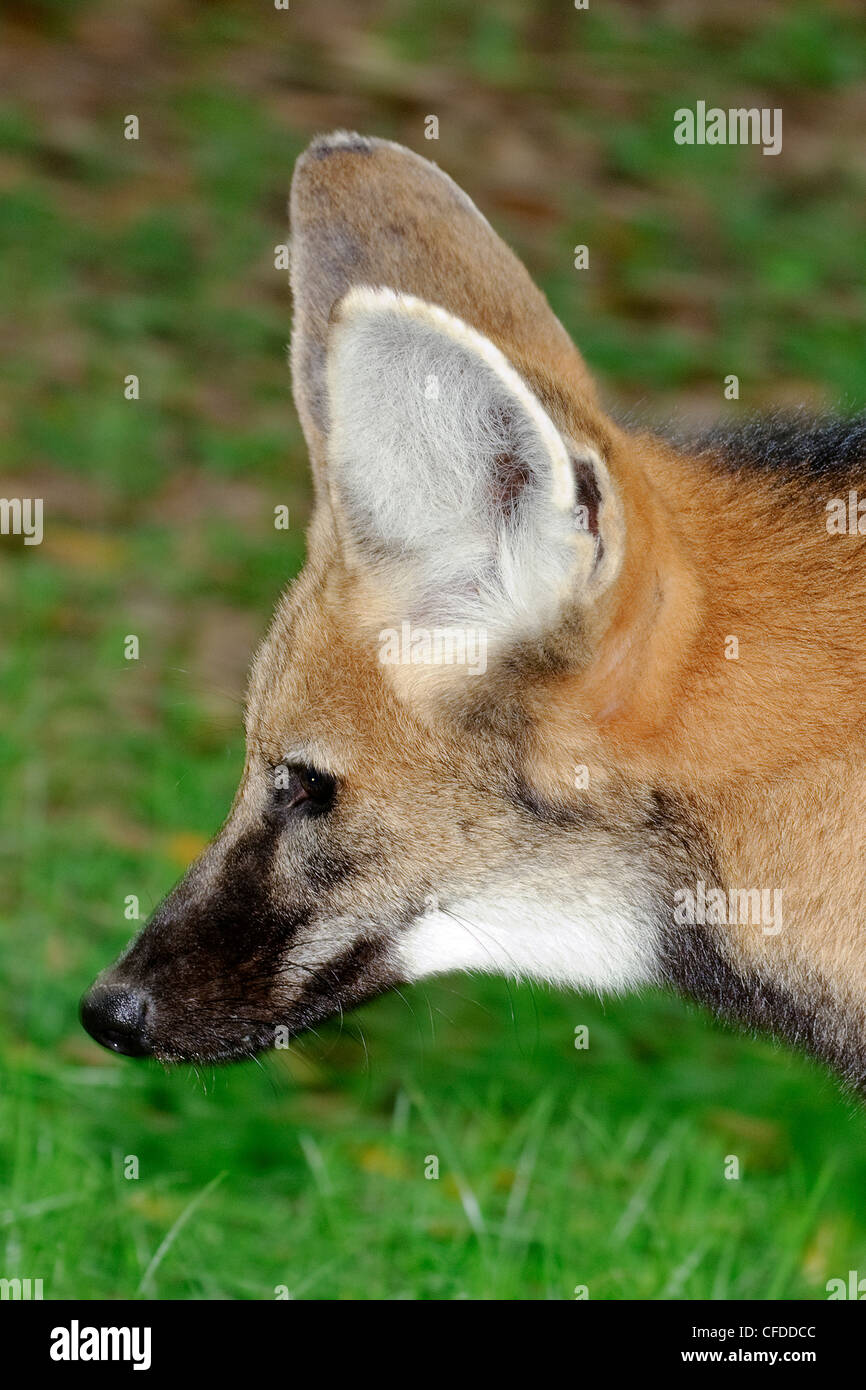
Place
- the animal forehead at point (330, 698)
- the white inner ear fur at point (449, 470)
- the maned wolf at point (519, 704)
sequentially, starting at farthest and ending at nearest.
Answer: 1. the animal forehead at point (330, 698)
2. the maned wolf at point (519, 704)
3. the white inner ear fur at point (449, 470)

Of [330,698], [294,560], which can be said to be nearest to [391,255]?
[330,698]

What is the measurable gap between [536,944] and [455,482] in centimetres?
90

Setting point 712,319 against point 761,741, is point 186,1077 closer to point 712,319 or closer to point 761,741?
point 761,741

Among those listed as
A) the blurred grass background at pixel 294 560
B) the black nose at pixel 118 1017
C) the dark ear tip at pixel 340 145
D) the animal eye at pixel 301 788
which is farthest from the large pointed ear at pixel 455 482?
the blurred grass background at pixel 294 560

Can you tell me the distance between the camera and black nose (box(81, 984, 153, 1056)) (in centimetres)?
321

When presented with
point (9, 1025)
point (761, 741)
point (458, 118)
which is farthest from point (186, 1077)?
point (458, 118)

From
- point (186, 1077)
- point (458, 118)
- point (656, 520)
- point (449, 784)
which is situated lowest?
point (186, 1077)

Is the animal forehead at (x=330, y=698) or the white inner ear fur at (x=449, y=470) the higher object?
the white inner ear fur at (x=449, y=470)

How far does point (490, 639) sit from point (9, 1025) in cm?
242

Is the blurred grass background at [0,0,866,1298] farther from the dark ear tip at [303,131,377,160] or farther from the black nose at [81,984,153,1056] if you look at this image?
the dark ear tip at [303,131,377,160]

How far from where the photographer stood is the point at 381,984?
10.3ft

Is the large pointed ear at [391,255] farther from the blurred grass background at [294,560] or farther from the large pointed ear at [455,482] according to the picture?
the blurred grass background at [294,560]

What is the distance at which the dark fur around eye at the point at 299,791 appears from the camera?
2975 millimetres

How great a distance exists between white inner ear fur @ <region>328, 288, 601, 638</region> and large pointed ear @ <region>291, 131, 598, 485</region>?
0.36m
